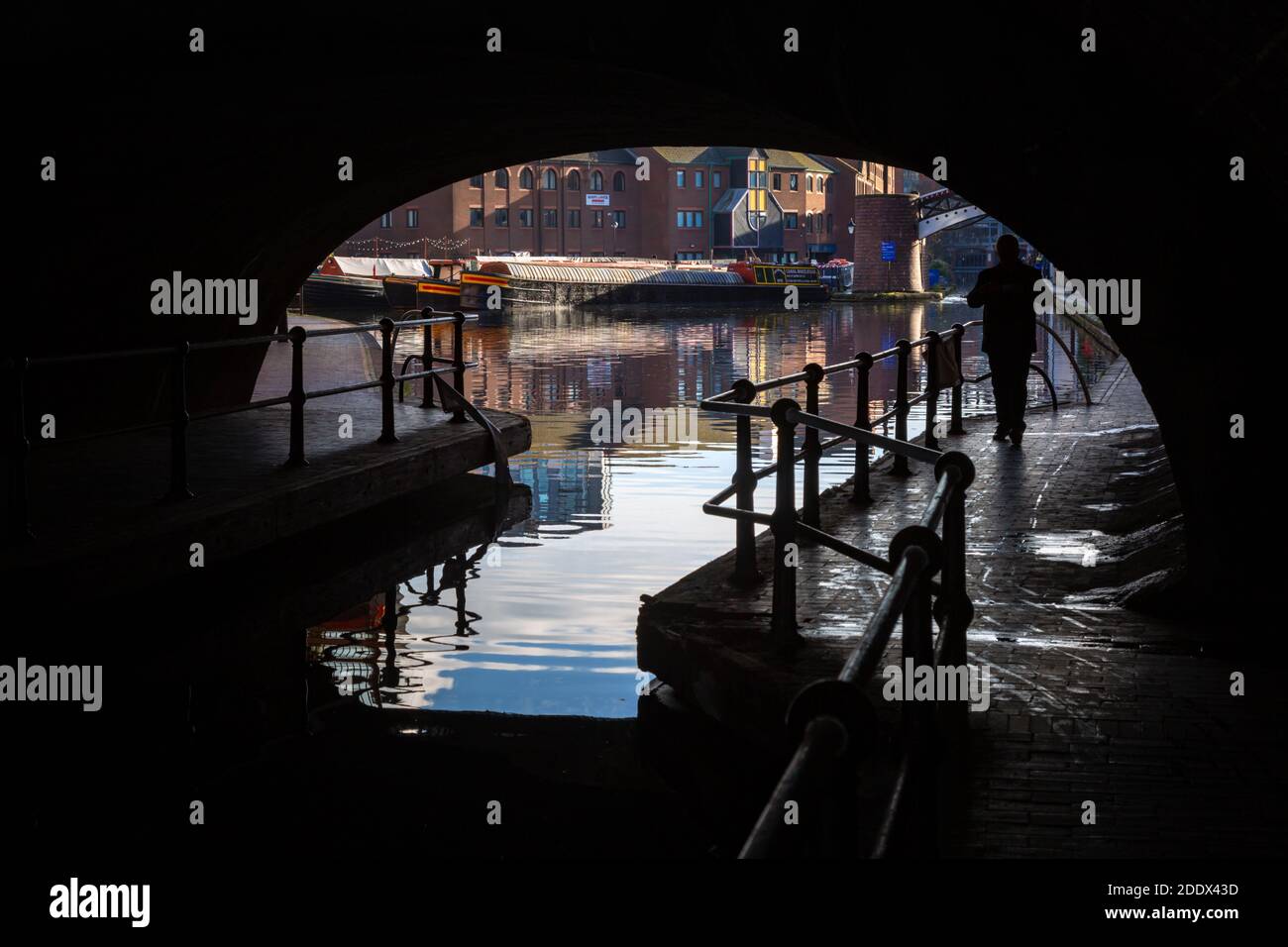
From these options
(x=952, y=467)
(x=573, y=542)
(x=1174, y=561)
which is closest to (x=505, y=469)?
(x=573, y=542)

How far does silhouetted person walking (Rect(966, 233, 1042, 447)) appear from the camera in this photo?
12.4 m

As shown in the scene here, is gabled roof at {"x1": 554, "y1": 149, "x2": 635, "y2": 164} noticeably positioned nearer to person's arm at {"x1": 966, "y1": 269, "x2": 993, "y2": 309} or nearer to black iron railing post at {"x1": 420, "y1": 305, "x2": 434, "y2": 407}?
black iron railing post at {"x1": 420, "y1": 305, "x2": 434, "y2": 407}

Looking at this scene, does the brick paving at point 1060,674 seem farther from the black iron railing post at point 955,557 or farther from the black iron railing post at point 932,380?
the black iron railing post at point 932,380

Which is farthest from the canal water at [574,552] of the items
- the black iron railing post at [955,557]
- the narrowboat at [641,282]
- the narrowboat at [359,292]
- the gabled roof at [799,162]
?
the gabled roof at [799,162]

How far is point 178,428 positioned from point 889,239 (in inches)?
2957

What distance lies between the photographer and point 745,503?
7793 mm

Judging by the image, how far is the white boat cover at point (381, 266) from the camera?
7150cm

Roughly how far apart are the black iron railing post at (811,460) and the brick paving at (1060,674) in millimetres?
246

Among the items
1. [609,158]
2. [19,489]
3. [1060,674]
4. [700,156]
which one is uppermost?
[700,156]

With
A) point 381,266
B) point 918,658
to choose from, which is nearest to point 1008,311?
point 918,658

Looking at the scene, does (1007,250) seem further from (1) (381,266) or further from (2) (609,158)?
(2) (609,158)

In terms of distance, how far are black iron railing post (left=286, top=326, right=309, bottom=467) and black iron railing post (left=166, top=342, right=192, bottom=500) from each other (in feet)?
3.95

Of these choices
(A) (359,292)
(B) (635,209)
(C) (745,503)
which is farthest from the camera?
(B) (635,209)

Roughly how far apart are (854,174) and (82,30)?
335ft
